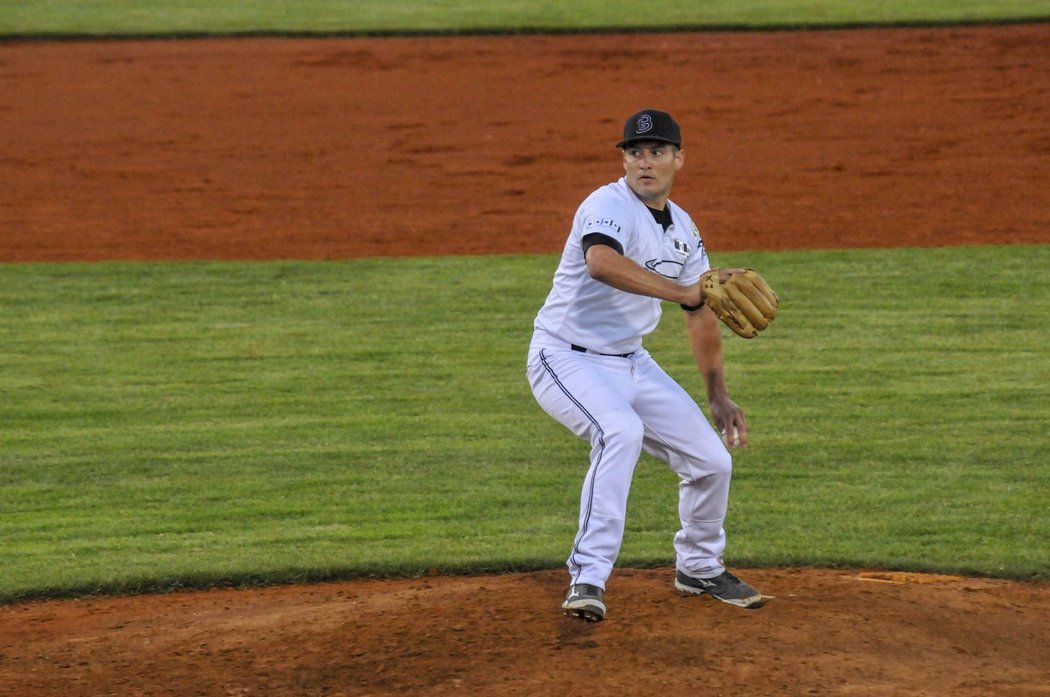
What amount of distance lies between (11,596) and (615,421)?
276cm

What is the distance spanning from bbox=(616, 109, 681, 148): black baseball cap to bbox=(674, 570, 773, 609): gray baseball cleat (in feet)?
5.21

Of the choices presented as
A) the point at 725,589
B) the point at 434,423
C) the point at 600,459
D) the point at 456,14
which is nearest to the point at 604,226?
the point at 600,459

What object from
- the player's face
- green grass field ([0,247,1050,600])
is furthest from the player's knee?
green grass field ([0,247,1050,600])

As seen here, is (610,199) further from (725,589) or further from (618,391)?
(725,589)

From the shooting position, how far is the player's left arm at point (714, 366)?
5672 mm

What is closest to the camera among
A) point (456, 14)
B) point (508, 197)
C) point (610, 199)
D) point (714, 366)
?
point (610, 199)

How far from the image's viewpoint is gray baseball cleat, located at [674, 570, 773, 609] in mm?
5559

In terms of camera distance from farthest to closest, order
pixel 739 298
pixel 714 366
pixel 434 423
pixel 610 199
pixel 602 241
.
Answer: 1. pixel 434 423
2. pixel 714 366
3. pixel 610 199
4. pixel 602 241
5. pixel 739 298

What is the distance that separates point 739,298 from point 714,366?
0.65 m

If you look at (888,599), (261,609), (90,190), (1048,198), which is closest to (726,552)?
(888,599)

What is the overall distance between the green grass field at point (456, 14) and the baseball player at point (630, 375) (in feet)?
47.9

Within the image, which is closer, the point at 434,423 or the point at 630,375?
the point at 630,375

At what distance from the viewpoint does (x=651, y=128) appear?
5422 millimetres

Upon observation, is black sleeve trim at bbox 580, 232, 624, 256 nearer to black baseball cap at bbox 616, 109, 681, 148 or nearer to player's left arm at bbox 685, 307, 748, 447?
black baseball cap at bbox 616, 109, 681, 148
